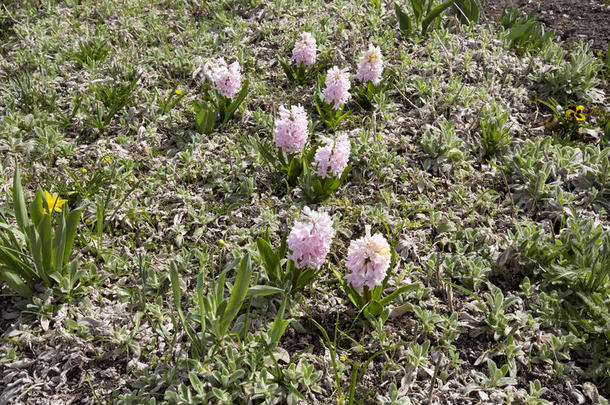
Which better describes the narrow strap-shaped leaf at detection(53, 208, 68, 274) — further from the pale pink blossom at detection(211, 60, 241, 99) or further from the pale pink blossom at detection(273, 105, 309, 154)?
the pale pink blossom at detection(211, 60, 241, 99)

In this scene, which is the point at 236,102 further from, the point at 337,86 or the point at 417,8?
the point at 417,8

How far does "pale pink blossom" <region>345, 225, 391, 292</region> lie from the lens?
2.34m

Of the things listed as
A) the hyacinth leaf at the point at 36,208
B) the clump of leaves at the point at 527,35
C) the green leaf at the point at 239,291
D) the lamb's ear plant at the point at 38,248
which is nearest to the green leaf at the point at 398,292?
the green leaf at the point at 239,291

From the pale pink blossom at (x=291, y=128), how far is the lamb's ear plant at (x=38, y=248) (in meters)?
1.29

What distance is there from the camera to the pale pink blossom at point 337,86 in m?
3.58

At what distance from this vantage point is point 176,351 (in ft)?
8.31

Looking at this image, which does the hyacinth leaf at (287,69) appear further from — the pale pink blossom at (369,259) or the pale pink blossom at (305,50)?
the pale pink blossom at (369,259)

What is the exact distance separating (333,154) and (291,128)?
0.35 meters

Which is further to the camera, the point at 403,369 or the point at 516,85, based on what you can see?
the point at 516,85

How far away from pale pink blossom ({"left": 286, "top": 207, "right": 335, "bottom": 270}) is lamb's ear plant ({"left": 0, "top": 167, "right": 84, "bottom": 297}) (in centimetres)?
115

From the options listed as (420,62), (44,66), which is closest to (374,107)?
(420,62)

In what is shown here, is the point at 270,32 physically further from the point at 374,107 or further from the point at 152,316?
the point at 152,316

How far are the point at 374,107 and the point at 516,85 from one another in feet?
4.37

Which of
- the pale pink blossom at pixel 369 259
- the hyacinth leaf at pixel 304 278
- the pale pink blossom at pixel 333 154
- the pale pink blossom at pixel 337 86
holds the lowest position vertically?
the hyacinth leaf at pixel 304 278
